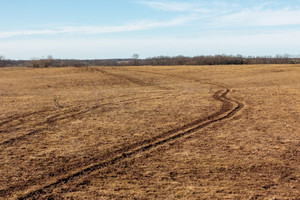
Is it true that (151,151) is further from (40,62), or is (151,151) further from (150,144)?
(40,62)

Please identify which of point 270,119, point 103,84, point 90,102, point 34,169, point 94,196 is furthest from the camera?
point 103,84

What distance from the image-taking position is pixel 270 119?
1644 centimetres

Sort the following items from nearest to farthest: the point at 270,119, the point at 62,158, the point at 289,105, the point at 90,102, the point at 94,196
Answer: the point at 94,196, the point at 62,158, the point at 270,119, the point at 289,105, the point at 90,102

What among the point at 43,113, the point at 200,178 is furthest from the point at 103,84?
the point at 200,178

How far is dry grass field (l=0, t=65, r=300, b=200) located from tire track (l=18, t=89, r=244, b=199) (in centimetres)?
3

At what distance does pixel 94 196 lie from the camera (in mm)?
8234

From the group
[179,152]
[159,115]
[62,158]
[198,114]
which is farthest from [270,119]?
[62,158]

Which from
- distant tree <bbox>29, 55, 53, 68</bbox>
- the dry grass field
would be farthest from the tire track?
distant tree <bbox>29, 55, 53, 68</bbox>

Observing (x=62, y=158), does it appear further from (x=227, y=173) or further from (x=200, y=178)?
(x=227, y=173)

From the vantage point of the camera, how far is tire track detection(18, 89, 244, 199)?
8.86 metres

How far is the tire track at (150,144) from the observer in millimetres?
8859

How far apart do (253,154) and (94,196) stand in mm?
5916

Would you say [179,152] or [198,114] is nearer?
[179,152]

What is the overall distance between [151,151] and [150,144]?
2.76 ft
